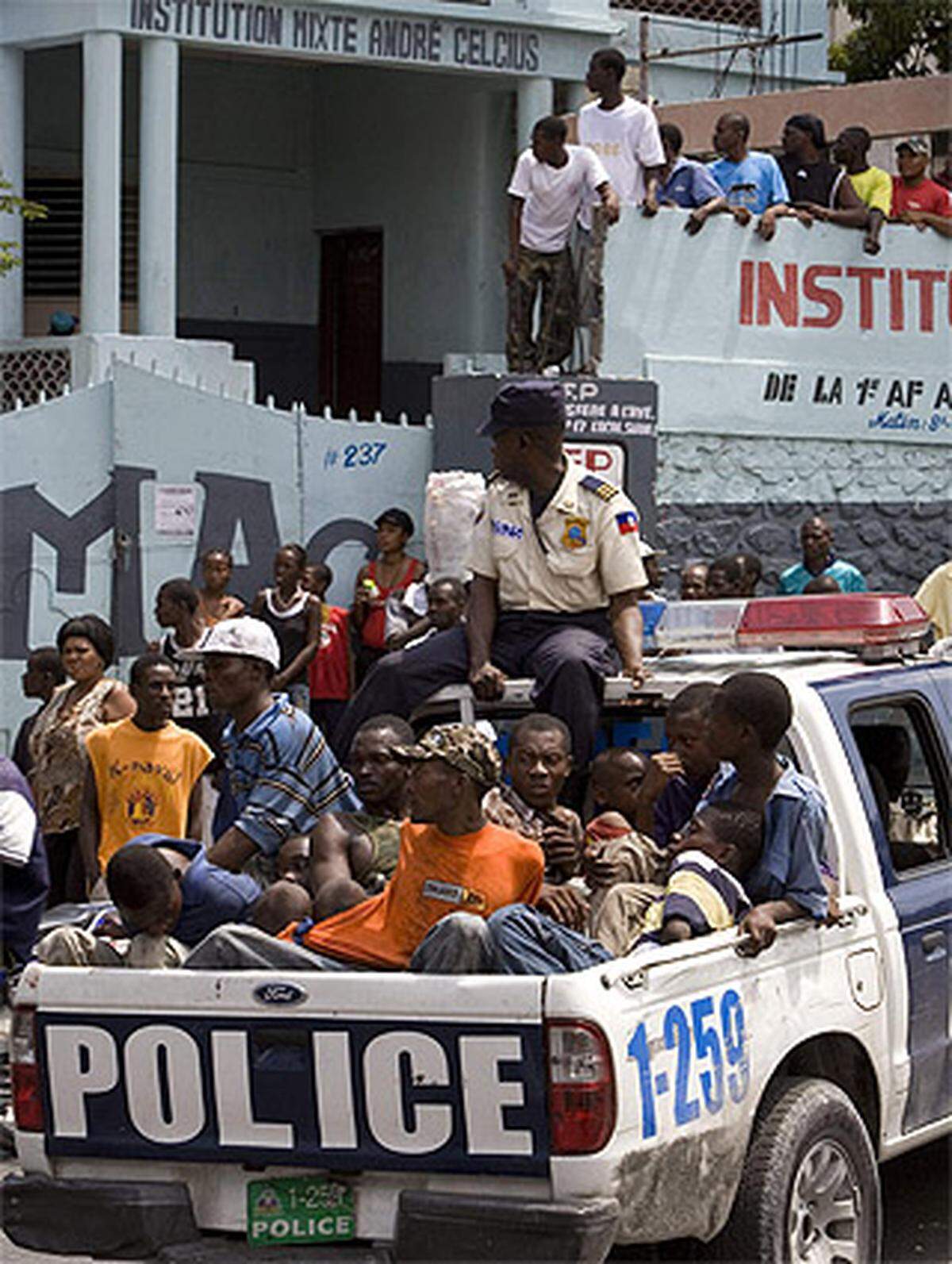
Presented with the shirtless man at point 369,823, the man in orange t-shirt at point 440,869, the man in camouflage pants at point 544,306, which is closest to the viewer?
the man in orange t-shirt at point 440,869

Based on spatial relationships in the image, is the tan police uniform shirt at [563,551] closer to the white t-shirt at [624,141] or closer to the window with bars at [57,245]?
the white t-shirt at [624,141]

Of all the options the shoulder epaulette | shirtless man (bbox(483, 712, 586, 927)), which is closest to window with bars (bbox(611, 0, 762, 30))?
the shoulder epaulette

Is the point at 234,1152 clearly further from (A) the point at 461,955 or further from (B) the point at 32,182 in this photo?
(B) the point at 32,182

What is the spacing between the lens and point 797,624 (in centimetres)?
709

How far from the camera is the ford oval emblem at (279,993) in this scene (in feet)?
17.0

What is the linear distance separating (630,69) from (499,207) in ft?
5.23

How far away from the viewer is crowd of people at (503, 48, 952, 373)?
46.2 feet

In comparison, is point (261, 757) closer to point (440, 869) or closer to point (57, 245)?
point (440, 869)

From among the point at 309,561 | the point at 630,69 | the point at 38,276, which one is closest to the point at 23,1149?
the point at 309,561

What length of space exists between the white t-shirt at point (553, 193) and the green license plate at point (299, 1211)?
31.2 feet

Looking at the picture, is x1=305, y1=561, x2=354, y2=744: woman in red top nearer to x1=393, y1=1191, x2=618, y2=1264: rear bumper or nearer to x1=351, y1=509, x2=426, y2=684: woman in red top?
x1=351, y1=509, x2=426, y2=684: woman in red top

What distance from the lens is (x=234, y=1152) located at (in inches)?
207

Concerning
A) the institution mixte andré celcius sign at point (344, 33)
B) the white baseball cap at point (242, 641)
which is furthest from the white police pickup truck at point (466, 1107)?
the institution mixte andré celcius sign at point (344, 33)

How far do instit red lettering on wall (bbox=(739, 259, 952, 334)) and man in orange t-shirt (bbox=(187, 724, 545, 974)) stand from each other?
9.58 m
